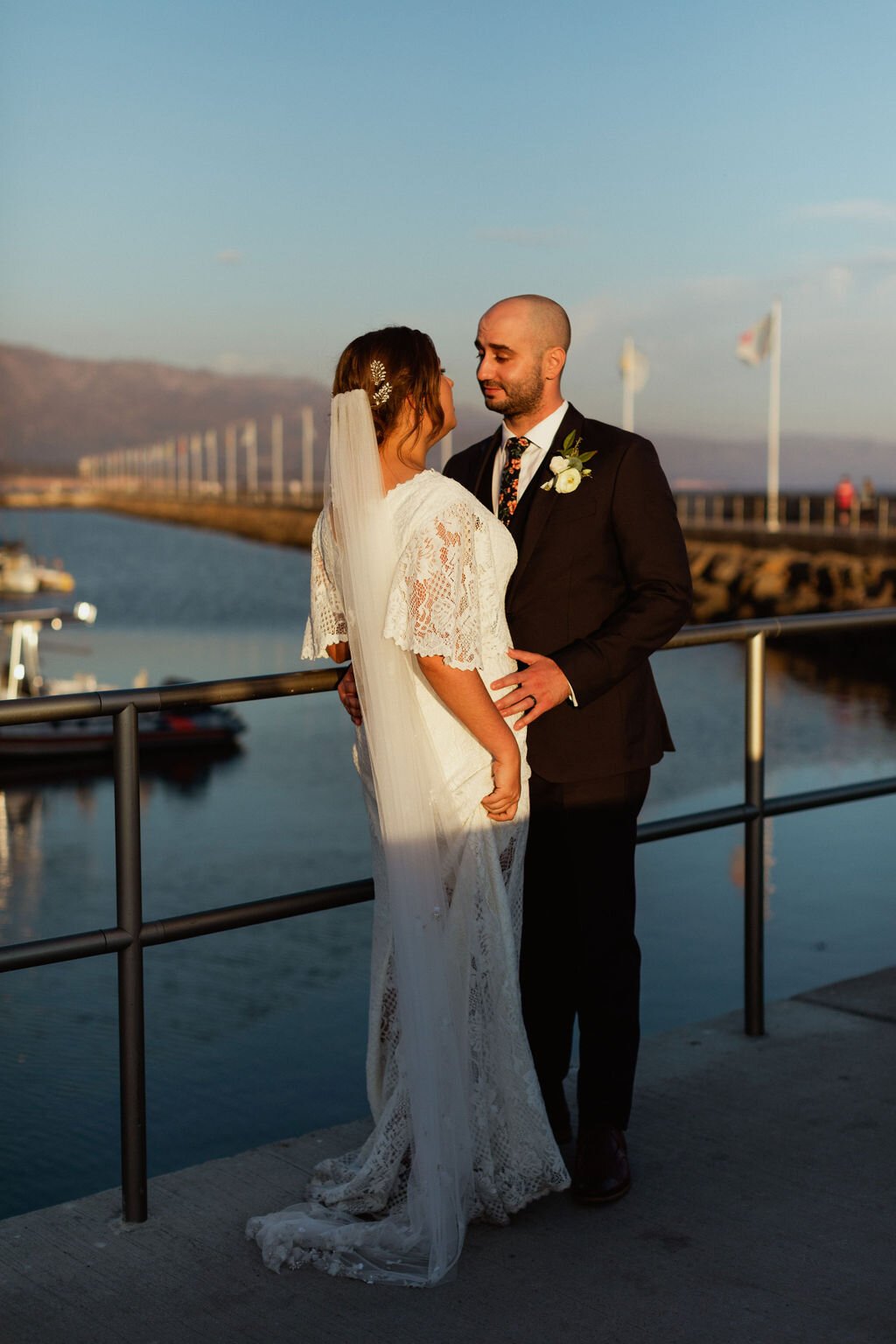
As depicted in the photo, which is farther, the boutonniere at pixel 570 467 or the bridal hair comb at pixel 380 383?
the boutonniere at pixel 570 467

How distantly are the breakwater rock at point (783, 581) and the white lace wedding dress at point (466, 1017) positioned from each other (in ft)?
106

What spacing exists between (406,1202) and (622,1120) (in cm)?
49

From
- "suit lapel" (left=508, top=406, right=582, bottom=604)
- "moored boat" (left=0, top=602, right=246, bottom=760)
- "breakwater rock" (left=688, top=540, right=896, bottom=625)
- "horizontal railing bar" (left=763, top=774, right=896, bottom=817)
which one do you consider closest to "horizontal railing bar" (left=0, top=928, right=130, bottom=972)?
"suit lapel" (left=508, top=406, right=582, bottom=604)

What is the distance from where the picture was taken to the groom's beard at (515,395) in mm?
2787

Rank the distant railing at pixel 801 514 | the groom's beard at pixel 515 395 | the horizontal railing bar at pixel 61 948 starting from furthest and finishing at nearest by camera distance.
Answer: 1. the distant railing at pixel 801 514
2. the groom's beard at pixel 515 395
3. the horizontal railing bar at pixel 61 948

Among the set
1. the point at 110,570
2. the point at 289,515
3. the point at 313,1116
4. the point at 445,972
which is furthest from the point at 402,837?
the point at 289,515

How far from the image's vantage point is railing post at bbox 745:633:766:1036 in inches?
143

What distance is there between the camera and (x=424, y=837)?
8.52 feet

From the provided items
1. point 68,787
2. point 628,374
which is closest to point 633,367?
point 628,374

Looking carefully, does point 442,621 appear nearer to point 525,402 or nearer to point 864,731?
point 525,402

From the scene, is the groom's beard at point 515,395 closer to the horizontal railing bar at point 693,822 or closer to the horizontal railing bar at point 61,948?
the horizontal railing bar at point 693,822

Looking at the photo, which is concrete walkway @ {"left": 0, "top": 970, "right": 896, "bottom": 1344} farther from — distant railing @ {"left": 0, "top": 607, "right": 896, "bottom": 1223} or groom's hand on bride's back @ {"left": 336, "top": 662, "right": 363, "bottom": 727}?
groom's hand on bride's back @ {"left": 336, "top": 662, "right": 363, "bottom": 727}

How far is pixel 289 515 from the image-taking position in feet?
375

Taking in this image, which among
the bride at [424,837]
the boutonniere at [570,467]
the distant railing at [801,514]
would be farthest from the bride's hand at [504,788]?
the distant railing at [801,514]
